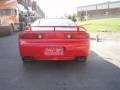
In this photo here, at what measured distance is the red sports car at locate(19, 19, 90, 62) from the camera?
7805mm

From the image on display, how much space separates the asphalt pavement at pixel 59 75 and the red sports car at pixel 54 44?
1.24 feet

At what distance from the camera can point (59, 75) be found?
7.28 metres

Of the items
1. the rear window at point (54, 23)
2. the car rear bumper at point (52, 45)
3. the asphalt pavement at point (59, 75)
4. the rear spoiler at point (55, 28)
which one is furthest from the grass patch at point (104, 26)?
the car rear bumper at point (52, 45)

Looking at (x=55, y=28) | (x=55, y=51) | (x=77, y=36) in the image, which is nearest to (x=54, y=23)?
(x=55, y=28)

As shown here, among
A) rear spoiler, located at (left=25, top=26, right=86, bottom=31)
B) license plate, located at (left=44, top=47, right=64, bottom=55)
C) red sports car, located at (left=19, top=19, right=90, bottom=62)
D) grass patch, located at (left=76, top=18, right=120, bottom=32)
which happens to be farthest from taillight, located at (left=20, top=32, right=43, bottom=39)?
grass patch, located at (left=76, top=18, right=120, bottom=32)

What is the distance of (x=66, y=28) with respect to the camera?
328 inches

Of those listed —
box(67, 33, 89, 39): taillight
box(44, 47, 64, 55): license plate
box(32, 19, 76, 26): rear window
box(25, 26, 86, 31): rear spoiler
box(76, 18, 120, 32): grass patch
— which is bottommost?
box(76, 18, 120, 32): grass patch

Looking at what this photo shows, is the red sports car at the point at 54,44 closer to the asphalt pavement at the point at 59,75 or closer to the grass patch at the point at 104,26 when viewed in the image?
the asphalt pavement at the point at 59,75

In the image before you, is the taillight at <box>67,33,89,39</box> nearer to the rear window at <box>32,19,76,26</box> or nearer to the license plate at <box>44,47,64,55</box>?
the license plate at <box>44,47,64,55</box>

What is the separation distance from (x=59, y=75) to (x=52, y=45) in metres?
0.88

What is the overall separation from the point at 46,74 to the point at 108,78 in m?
1.45

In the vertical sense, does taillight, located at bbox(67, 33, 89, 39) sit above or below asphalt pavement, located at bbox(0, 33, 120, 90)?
above

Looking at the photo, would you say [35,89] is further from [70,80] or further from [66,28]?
[66,28]

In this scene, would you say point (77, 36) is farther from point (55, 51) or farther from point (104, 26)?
point (104, 26)
